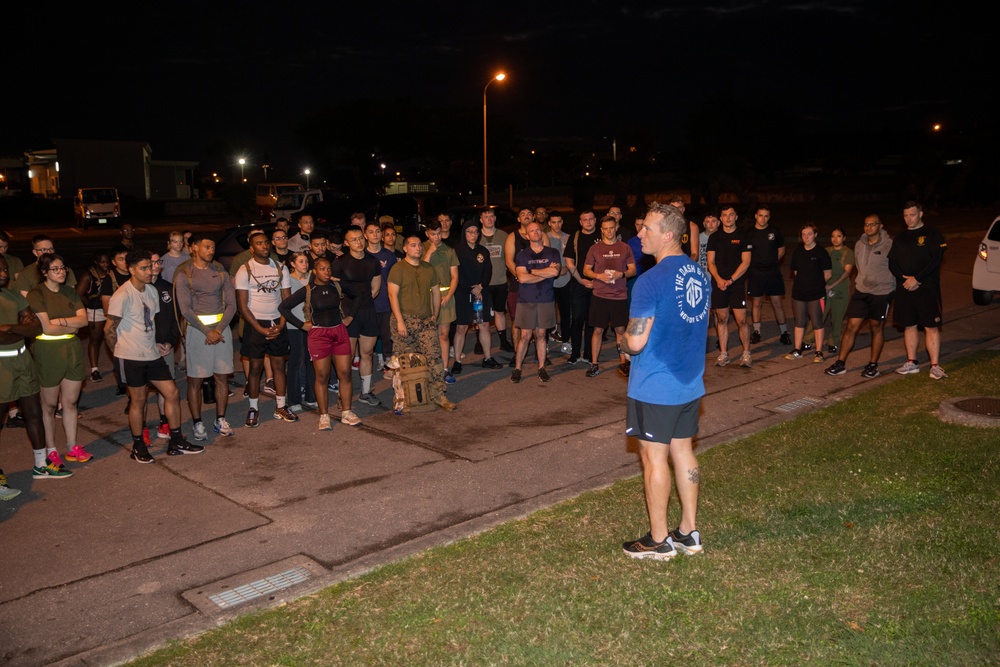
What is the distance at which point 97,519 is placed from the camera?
21.4 feet

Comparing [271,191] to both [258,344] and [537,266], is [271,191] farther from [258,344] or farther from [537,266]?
[258,344]

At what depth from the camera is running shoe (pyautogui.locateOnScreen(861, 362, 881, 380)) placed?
Answer: 403 inches

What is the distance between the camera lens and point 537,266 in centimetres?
1045

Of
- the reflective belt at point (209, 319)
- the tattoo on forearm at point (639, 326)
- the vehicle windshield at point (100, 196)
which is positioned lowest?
the reflective belt at point (209, 319)

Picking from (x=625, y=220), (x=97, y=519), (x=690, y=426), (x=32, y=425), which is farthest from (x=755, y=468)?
(x=625, y=220)

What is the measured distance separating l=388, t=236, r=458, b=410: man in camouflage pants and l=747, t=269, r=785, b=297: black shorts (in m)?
4.64

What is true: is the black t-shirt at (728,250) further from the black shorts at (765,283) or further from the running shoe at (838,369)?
the running shoe at (838,369)

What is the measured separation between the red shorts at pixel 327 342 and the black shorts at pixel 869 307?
235 inches

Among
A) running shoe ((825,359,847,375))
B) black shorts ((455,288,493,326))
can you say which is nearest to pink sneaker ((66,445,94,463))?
black shorts ((455,288,493,326))

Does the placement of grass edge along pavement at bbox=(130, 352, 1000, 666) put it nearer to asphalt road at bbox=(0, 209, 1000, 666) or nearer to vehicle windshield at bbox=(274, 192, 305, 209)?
asphalt road at bbox=(0, 209, 1000, 666)

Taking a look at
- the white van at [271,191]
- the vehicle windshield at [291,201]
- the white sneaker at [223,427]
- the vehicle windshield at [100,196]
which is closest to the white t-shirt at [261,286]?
the white sneaker at [223,427]

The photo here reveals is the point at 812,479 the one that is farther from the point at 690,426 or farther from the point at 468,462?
the point at 468,462

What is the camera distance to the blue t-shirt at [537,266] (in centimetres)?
1044

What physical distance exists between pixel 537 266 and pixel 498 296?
1.44 m
